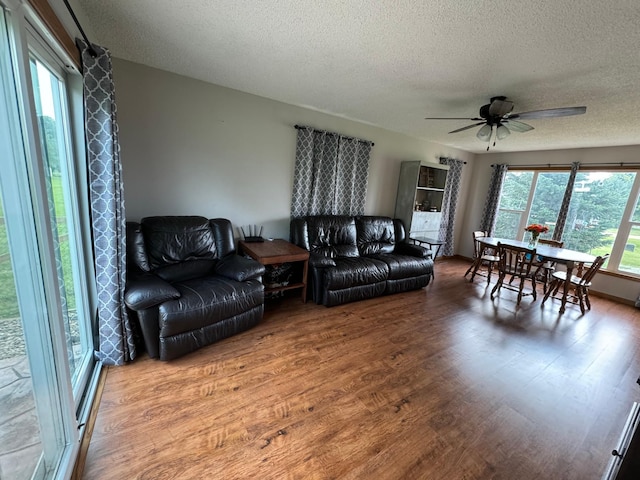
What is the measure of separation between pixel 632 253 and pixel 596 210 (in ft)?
2.66

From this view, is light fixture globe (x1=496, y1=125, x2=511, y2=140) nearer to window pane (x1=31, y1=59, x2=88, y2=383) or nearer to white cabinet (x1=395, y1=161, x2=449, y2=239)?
white cabinet (x1=395, y1=161, x2=449, y2=239)

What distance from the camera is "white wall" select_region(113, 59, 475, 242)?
2.63 metres

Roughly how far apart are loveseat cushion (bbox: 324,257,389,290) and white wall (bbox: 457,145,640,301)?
3.75 metres

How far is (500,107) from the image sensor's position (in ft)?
8.30

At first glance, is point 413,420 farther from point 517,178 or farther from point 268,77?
point 517,178

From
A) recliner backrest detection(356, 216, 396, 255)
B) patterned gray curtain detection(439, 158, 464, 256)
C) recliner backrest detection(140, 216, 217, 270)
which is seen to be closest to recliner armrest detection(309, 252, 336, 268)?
recliner backrest detection(356, 216, 396, 255)

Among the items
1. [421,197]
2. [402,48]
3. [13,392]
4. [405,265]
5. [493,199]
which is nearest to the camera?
[13,392]

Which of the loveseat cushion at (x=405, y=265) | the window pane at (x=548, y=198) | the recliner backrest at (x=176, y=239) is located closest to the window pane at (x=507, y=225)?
the window pane at (x=548, y=198)

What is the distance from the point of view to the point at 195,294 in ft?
7.11

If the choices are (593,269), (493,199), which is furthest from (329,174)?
(493,199)

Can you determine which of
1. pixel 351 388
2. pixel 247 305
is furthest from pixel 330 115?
pixel 351 388

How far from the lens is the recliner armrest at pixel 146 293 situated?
6.23ft

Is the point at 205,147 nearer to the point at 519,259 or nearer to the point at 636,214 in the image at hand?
the point at 519,259

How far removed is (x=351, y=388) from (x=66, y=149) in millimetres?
2522
